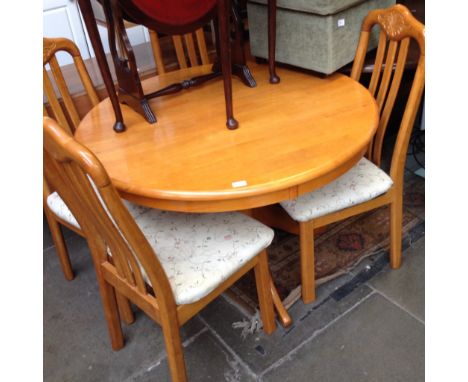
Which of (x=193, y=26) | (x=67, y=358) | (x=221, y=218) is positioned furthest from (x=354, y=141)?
(x=67, y=358)

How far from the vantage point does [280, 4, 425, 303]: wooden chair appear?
60.7 inches

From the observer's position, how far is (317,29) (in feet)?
5.60

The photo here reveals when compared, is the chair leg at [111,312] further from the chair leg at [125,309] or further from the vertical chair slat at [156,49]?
the vertical chair slat at [156,49]

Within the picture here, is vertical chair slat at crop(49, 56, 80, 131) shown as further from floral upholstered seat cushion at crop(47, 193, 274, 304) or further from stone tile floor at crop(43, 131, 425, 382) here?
stone tile floor at crop(43, 131, 425, 382)

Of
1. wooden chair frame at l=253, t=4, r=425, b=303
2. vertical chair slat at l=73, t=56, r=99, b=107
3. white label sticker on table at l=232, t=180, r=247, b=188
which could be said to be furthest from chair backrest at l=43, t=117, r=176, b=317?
vertical chair slat at l=73, t=56, r=99, b=107

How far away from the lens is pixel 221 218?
57.4 inches

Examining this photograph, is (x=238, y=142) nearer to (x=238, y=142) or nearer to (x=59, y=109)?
(x=238, y=142)

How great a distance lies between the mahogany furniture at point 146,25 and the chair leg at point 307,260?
0.43 meters

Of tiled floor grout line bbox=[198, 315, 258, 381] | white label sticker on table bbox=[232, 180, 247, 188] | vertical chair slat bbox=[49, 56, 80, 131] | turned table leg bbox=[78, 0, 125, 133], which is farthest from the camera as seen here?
vertical chair slat bbox=[49, 56, 80, 131]

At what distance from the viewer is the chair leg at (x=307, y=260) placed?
5.18ft

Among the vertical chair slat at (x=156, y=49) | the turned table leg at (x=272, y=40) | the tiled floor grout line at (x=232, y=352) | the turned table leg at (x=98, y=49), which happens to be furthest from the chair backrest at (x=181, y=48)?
the tiled floor grout line at (x=232, y=352)

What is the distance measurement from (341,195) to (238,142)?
43cm

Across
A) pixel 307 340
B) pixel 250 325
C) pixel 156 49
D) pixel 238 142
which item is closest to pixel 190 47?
pixel 156 49

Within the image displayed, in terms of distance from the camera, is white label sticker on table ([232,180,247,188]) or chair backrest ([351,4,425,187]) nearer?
white label sticker on table ([232,180,247,188])
